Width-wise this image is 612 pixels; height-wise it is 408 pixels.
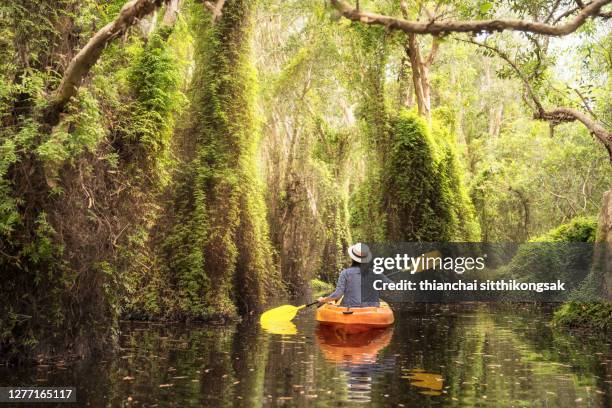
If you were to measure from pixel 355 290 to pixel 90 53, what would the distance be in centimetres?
809

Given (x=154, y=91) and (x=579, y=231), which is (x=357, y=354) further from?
(x=579, y=231)

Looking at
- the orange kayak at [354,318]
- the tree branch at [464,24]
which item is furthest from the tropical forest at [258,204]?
the orange kayak at [354,318]

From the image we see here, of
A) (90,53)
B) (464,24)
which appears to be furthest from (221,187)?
(464,24)

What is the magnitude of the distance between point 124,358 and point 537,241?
16.5 m

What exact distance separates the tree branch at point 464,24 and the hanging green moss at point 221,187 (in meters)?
10.4

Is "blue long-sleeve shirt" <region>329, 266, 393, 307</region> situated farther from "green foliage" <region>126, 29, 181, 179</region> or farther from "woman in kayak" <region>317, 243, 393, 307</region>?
"green foliage" <region>126, 29, 181, 179</region>

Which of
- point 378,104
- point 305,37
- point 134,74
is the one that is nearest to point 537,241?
point 378,104

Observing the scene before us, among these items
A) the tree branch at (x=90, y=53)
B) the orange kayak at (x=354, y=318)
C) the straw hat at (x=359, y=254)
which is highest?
the tree branch at (x=90, y=53)

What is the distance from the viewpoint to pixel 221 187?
55.4 ft

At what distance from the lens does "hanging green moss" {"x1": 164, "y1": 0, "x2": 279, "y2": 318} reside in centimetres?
1641

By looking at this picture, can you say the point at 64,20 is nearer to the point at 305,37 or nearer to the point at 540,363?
the point at 540,363

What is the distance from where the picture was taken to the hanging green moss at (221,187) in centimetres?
1641

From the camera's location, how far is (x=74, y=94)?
30.9 ft

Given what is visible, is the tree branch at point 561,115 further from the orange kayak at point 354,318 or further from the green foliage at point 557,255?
the orange kayak at point 354,318
